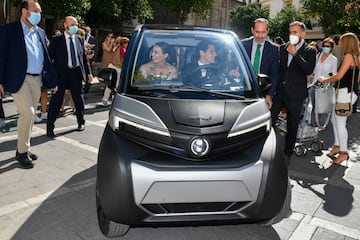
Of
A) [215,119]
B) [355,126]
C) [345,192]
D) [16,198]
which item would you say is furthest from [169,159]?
[355,126]

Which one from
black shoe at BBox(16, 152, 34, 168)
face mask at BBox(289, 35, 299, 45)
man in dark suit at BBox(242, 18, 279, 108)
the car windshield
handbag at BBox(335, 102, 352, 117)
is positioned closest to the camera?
the car windshield

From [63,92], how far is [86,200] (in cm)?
290

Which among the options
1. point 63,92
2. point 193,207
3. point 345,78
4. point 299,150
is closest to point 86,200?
point 193,207

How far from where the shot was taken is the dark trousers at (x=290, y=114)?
4832mm

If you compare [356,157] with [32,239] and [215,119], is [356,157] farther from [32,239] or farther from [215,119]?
[32,239]

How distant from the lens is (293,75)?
475cm

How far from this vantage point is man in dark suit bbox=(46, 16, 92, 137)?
578 centimetres

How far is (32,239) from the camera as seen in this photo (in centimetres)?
277

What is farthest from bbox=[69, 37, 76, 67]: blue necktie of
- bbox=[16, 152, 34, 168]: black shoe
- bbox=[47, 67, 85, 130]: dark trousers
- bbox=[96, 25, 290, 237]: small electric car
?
bbox=[96, 25, 290, 237]: small electric car

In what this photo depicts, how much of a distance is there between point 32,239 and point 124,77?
1504 millimetres

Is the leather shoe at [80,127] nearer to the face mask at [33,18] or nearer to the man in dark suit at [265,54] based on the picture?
the face mask at [33,18]

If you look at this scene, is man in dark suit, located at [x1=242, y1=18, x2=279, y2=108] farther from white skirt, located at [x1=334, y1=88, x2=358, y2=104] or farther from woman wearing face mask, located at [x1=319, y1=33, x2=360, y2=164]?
white skirt, located at [x1=334, y1=88, x2=358, y2=104]

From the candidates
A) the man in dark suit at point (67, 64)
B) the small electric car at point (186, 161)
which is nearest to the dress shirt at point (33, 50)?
the man in dark suit at point (67, 64)

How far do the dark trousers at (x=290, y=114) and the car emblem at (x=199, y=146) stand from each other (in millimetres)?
2744
